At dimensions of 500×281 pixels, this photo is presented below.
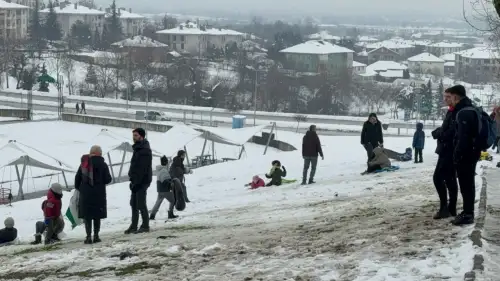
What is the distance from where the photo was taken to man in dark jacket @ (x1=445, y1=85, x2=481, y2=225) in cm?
760

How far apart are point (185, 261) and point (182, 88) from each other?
A: 2870 inches

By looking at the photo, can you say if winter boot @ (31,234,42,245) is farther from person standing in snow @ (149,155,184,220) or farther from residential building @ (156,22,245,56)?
residential building @ (156,22,245,56)

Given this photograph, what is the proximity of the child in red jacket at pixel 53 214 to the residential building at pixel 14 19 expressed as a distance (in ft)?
344

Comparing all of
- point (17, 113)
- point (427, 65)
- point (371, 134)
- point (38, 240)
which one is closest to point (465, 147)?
point (38, 240)

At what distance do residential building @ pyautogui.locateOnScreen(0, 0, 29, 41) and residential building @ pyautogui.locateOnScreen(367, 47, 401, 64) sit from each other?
62.3 meters

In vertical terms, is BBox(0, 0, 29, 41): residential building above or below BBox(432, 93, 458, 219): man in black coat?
above

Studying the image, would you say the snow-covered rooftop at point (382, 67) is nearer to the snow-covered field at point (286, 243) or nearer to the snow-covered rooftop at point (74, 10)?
the snow-covered rooftop at point (74, 10)

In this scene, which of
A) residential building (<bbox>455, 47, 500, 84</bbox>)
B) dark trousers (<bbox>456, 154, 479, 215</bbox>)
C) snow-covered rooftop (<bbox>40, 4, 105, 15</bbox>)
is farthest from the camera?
snow-covered rooftop (<bbox>40, 4, 105, 15</bbox>)

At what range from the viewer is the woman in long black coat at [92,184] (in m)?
9.60

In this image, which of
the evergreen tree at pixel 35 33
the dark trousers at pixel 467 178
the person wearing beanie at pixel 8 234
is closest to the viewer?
the dark trousers at pixel 467 178

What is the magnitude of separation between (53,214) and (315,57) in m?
109

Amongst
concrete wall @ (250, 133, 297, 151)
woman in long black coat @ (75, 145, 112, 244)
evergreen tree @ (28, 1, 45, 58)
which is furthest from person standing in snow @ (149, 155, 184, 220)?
evergreen tree @ (28, 1, 45, 58)

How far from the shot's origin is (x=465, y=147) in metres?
7.63

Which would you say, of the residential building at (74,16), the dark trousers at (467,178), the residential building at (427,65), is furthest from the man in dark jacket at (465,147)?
the residential building at (74,16)
